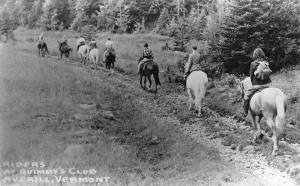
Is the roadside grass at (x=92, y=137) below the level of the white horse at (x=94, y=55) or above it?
below

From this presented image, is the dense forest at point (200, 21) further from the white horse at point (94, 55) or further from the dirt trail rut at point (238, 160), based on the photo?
the white horse at point (94, 55)

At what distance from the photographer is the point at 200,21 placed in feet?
94.2

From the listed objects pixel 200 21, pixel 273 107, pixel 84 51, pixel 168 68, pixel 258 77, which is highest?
pixel 200 21

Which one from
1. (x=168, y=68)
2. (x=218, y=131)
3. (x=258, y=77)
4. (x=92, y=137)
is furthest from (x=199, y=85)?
(x=168, y=68)

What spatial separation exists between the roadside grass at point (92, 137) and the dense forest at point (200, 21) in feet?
15.0

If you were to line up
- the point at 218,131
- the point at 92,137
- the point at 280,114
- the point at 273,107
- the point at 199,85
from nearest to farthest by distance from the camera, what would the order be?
the point at 280,114 → the point at 273,107 → the point at 92,137 → the point at 218,131 → the point at 199,85

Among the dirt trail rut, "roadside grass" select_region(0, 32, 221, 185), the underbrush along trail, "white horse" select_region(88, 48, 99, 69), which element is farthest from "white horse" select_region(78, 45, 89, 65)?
the dirt trail rut

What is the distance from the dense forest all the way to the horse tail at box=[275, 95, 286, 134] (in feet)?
27.6

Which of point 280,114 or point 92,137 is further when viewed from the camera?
point 92,137

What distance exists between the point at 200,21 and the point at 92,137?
20566 mm

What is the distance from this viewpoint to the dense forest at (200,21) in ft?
55.3

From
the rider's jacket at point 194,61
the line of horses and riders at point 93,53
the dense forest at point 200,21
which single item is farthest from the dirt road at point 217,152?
the line of horses and riders at point 93,53

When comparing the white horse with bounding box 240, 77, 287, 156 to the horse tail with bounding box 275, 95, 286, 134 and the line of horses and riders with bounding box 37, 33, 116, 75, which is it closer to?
the horse tail with bounding box 275, 95, 286, 134

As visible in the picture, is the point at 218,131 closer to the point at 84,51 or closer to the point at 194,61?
the point at 194,61
